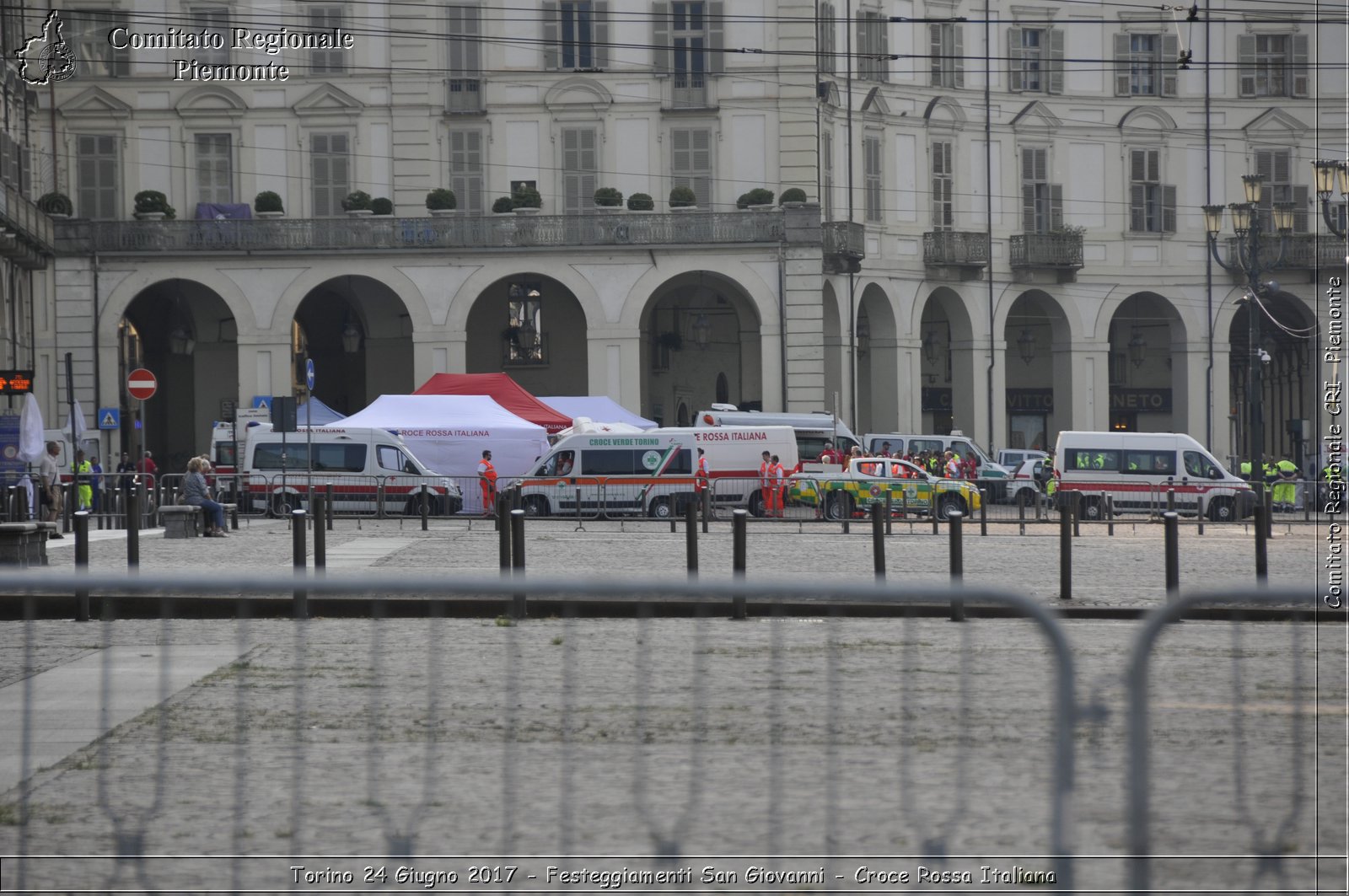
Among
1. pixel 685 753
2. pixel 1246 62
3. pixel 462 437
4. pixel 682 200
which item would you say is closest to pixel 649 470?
pixel 462 437

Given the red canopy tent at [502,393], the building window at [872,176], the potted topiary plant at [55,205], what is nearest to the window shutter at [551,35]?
the building window at [872,176]

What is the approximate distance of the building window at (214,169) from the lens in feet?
157

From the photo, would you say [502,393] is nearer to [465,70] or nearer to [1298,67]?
[465,70]

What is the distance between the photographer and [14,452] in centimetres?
3116

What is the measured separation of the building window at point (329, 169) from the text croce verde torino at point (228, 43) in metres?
2.11

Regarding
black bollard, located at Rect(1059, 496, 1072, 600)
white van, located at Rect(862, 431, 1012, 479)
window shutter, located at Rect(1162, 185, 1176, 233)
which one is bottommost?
black bollard, located at Rect(1059, 496, 1072, 600)

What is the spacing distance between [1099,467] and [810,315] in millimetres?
9551

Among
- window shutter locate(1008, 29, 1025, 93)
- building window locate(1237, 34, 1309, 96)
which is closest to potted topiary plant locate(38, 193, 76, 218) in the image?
window shutter locate(1008, 29, 1025, 93)

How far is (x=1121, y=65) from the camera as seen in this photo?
181 ft

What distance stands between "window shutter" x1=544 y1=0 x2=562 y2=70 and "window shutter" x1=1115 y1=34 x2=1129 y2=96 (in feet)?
59.7

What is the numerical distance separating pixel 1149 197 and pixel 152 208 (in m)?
30.3

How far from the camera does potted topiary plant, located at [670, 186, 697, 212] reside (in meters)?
46.0

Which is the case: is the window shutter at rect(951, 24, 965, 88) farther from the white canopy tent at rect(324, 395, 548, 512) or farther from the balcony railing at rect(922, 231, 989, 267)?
the white canopy tent at rect(324, 395, 548, 512)

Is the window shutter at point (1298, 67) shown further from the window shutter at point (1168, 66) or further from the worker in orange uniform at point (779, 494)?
the worker in orange uniform at point (779, 494)
